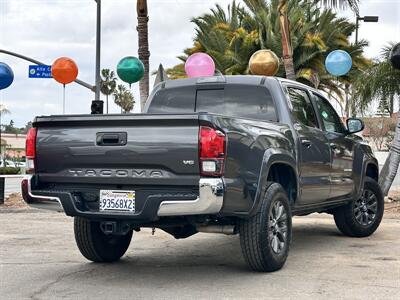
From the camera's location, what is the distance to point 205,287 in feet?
18.1

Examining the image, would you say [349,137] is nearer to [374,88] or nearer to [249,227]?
[249,227]

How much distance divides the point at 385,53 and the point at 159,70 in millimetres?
5845

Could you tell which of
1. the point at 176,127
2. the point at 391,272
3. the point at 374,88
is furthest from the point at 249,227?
the point at 374,88

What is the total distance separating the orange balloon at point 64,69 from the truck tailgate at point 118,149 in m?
9.80

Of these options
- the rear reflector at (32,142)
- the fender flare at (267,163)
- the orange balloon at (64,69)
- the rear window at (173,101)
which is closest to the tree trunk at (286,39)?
the orange balloon at (64,69)

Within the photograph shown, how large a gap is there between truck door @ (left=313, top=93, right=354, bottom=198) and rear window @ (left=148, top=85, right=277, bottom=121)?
1.14m

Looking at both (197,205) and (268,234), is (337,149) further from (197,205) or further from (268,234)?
(197,205)

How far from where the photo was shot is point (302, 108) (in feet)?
23.5

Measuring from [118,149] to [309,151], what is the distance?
8.09 feet

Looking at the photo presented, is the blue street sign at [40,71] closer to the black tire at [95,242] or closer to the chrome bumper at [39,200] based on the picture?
the black tire at [95,242]

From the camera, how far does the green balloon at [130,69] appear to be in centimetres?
1427

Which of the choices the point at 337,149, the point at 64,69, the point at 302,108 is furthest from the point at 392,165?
the point at 64,69

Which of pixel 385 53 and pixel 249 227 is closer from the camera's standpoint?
pixel 249 227

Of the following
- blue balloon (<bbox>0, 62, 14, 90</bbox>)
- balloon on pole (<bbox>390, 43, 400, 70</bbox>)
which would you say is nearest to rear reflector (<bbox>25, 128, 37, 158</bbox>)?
balloon on pole (<bbox>390, 43, 400, 70</bbox>)
